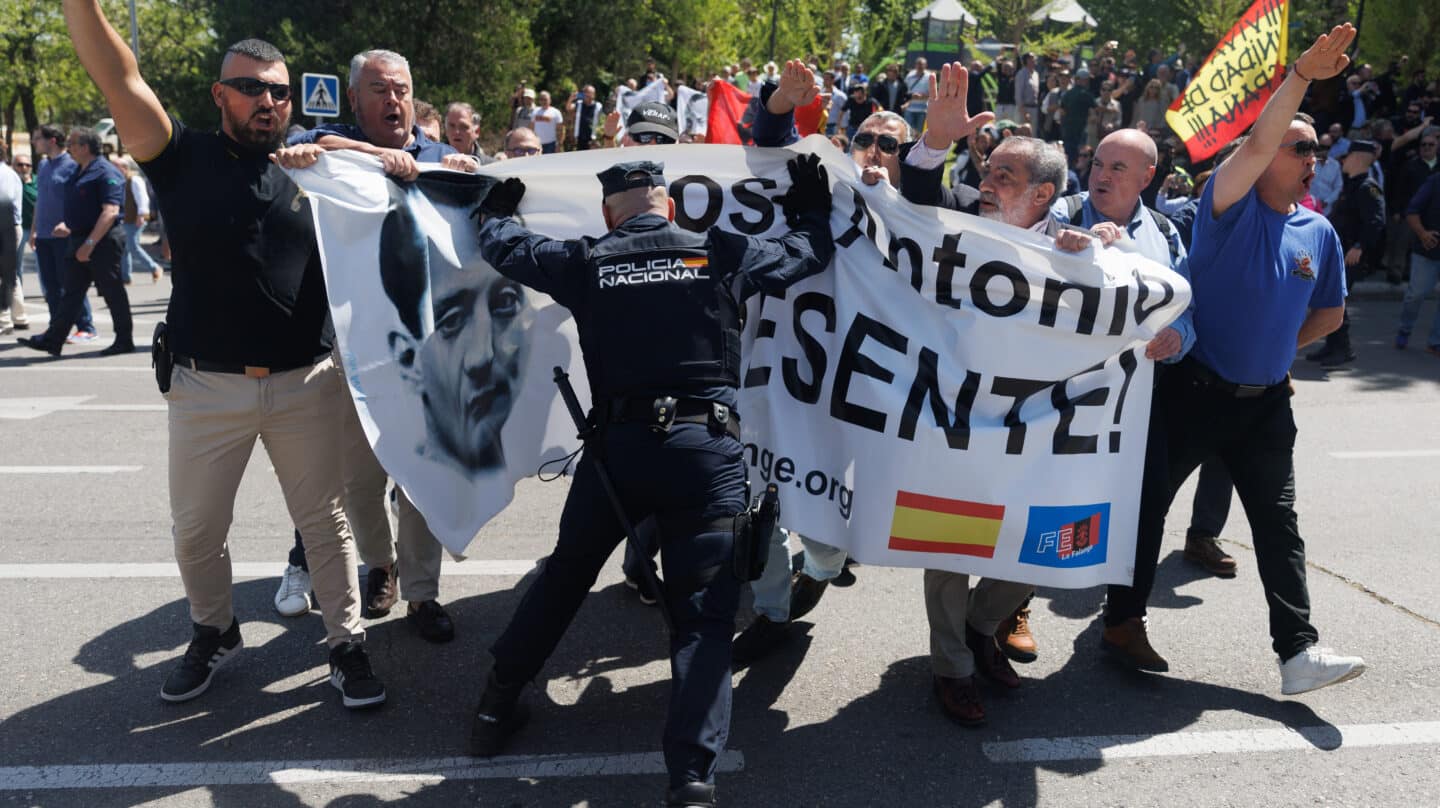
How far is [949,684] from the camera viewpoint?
3.95 meters

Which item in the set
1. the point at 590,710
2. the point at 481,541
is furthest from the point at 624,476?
the point at 481,541

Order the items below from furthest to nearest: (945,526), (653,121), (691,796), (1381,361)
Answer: (1381,361) → (653,121) → (945,526) → (691,796)

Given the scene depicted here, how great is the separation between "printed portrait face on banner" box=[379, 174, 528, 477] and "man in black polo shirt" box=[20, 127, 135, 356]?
6.99 m

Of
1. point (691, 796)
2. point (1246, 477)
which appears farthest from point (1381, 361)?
point (691, 796)

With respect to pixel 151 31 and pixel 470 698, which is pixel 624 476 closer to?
pixel 470 698

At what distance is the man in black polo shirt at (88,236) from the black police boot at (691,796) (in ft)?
28.5

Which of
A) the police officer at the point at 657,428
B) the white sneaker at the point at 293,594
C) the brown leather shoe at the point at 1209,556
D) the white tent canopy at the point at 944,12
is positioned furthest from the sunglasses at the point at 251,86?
the white tent canopy at the point at 944,12

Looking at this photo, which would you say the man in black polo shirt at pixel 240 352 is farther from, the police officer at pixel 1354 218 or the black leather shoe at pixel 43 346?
the police officer at pixel 1354 218

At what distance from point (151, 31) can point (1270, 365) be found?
3803 centimetres

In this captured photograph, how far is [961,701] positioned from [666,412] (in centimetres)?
149

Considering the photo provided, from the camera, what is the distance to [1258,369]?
413 centimetres

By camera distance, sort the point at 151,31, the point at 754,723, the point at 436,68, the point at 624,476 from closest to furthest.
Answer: the point at 624,476, the point at 754,723, the point at 436,68, the point at 151,31

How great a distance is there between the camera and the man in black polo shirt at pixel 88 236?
971 cm

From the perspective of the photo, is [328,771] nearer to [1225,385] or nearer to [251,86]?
[251,86]
